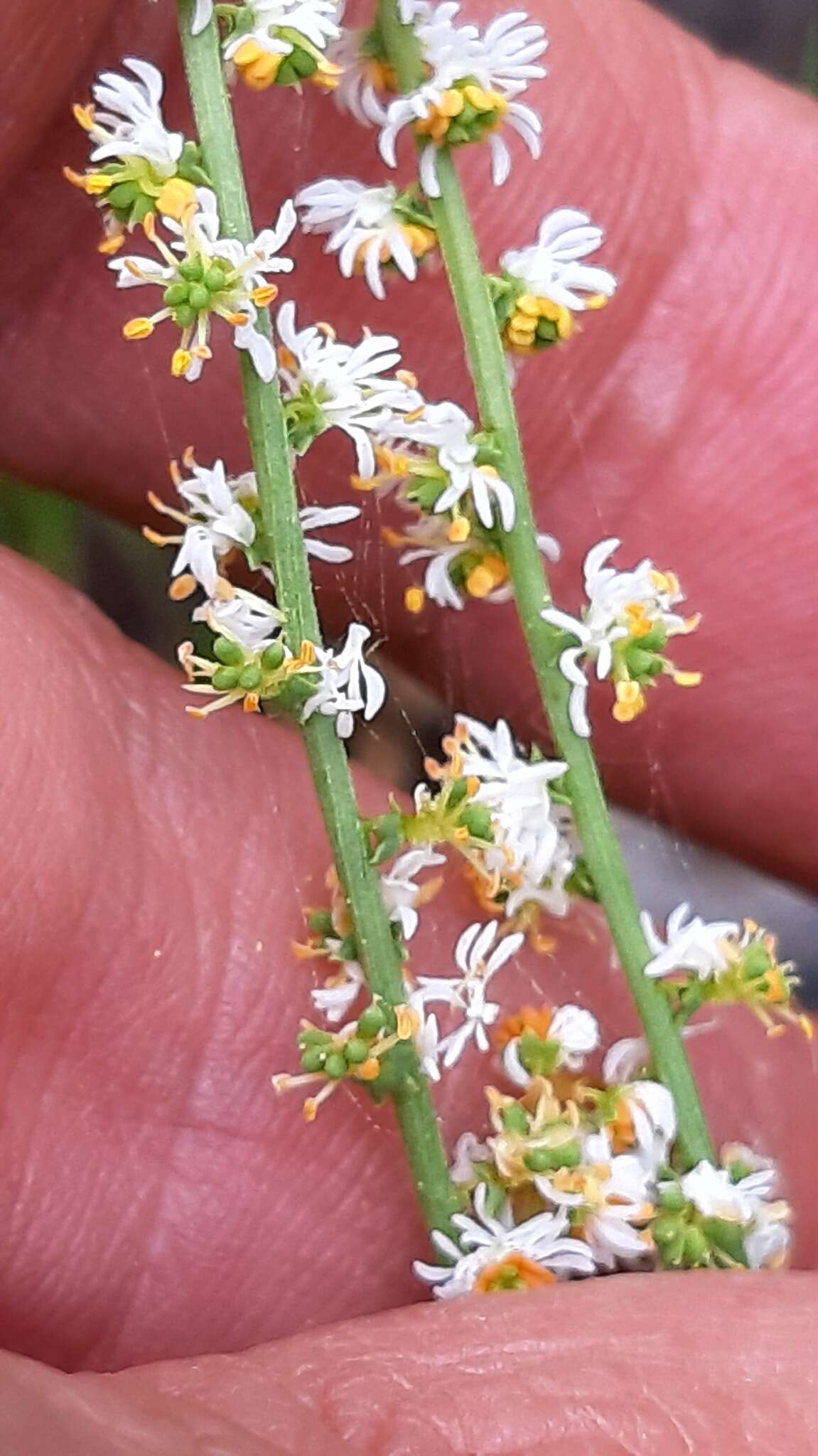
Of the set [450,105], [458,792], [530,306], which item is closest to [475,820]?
[458,792]

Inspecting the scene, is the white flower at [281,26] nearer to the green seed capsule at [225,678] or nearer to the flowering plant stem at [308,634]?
the flowering plant stem at [308,634]

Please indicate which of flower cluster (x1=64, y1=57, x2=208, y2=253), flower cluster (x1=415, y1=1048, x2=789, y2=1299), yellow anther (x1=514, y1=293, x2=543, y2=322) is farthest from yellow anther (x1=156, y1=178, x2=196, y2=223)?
flower cluster (x1=415, y1=1048, x2=789, y2=1299)

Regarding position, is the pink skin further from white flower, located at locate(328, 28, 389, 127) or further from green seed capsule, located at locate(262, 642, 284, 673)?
green seed capsule, located at locate(262, 642, 284, 673)

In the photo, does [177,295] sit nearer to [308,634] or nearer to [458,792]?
[308,634]

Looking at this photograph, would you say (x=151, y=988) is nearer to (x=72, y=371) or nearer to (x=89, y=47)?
(x=72, y=371)

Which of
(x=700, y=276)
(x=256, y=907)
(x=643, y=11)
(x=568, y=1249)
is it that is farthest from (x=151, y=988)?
(x=643, y=11)

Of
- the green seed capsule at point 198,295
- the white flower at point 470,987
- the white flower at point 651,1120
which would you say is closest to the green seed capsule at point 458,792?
the white flower at point 470,987
